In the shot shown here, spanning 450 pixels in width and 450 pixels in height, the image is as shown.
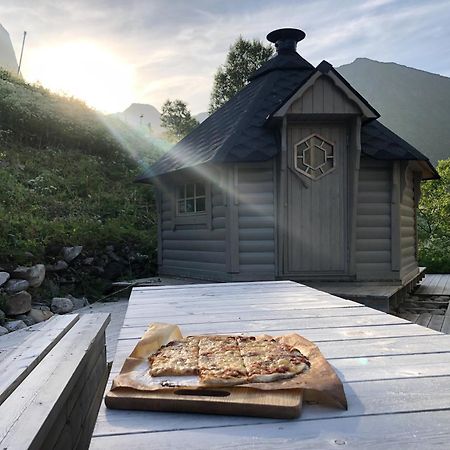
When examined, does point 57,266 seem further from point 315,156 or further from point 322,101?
point 322,101

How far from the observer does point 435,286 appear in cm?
845

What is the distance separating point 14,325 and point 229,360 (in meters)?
5.04

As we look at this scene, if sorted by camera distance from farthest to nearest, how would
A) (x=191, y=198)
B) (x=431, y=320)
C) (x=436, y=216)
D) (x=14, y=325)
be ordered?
(x=436, y=216) < (x=191, y=198) < (x=431, y=320) < (x=14, y=325)

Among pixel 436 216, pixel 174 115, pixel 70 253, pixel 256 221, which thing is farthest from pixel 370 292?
pixel 174 115

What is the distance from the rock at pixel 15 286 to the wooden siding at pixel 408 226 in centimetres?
608

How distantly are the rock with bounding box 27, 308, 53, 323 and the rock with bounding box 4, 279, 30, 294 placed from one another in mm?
381

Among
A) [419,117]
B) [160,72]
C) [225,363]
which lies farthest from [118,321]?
[419,117]

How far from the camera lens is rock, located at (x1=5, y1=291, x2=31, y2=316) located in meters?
5.73

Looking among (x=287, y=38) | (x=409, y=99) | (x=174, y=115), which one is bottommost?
(x=287, y=38)

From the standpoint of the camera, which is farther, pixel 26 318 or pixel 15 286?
pixel 15 286

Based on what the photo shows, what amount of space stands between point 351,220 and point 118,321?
3.88 meters

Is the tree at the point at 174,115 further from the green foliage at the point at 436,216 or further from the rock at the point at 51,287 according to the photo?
the rock at the point at 51,287

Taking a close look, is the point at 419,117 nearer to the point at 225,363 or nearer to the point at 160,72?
the point at 160,72

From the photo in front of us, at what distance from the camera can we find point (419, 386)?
3.83ft
